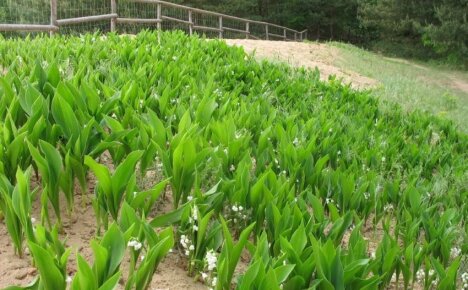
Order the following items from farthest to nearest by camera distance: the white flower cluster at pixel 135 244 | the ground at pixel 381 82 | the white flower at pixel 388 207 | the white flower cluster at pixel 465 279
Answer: the ground at pixel 381 82, the white flower at pixel 388 207, the white flower cluster at pixel 465 279, the white flower cluster at pixel 135 244

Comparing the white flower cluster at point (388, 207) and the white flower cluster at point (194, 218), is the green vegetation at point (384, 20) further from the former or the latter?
the white flower cluster at point (194, 218)

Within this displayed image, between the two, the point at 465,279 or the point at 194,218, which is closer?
the point at 194,218

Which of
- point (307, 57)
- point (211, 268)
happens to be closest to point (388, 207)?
point (211, 268)

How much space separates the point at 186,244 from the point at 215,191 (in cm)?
30

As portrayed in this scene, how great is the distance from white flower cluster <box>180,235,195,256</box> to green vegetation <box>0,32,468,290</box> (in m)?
0.01

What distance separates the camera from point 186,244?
239 centimetres

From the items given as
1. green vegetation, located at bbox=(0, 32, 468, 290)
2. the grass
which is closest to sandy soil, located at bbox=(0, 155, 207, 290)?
green vegetation, located at bbox=(0, 32, 468, 290)

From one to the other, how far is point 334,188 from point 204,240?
1.10 m

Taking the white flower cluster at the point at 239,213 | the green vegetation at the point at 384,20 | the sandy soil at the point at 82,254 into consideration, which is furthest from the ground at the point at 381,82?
the sandy soil at the point at 82,254

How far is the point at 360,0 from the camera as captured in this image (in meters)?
33.8

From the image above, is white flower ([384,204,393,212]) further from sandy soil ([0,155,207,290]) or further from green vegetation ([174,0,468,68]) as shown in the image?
green vegetation ([174,0,468,68])

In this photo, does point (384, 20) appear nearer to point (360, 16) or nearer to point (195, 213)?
point (360, 16)

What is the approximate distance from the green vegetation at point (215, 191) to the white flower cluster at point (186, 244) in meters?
0.01

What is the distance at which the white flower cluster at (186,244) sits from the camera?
2229 mm
